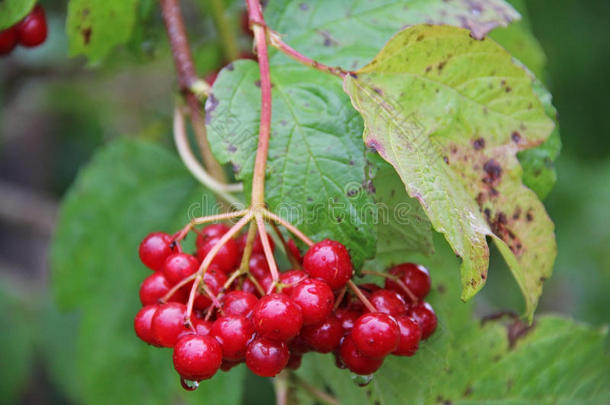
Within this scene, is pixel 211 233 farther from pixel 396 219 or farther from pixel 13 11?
pixel 13 11

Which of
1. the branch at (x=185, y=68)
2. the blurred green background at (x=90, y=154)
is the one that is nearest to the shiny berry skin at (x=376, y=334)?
the branch at (x=185, y=68)

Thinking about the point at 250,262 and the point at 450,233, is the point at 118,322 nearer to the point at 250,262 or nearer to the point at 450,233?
the point at 250,262

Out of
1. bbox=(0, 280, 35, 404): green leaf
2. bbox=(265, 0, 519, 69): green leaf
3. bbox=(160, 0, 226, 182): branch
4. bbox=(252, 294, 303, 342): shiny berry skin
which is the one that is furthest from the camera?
bbox=(0, 280, 35, 404): green leaf

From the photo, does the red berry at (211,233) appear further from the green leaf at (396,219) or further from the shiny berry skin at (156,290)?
the green leaf at (396,219)

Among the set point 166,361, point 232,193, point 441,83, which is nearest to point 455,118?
point 441,83

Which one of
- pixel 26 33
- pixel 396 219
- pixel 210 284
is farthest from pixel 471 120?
pixel 26 33

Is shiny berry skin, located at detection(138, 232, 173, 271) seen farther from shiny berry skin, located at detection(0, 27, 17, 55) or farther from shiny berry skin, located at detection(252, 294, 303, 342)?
shiny berry skin, located at detection(0, 27, 17, 55)

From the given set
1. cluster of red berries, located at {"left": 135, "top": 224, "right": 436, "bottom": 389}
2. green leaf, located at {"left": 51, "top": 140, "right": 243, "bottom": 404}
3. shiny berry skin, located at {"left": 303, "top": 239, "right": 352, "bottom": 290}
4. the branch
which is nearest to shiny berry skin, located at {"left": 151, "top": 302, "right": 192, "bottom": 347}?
cluster of red berries, located at {"left": 135, "top": 224, "right": 436, "bottom": 389}
